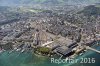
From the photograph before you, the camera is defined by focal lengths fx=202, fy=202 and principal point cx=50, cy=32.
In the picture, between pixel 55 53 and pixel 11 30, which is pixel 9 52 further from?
pixel 11 30

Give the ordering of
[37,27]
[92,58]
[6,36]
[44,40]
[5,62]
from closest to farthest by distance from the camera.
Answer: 1. [92,58]
2. [5,62]
3. [44,40]
4. [6,36]
5. [37,27]

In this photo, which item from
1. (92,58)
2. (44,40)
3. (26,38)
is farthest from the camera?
(26,38)

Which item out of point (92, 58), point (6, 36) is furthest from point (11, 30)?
point (92, 58)

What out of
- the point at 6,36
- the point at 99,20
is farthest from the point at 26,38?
the point at 99,20

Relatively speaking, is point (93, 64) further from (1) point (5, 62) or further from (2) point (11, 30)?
(2) point (11, 30)

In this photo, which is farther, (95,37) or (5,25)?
(5,25)

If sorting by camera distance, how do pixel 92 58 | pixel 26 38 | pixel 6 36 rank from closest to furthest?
pixel 92 58
pixel 26 38
pixel 6 36

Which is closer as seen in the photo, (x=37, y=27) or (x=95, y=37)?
(x=95, y=37)

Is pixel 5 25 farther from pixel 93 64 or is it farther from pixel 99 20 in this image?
pixel 93 64

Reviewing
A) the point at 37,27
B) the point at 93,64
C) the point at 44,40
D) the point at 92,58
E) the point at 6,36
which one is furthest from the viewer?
the point at 37,27
